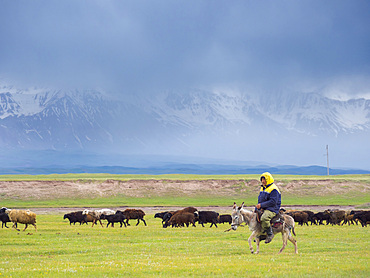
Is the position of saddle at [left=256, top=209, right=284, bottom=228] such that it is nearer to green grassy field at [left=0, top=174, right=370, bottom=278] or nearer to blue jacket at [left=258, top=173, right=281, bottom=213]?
blue jacket at [left=258, top=173, right=281, bottom=213]

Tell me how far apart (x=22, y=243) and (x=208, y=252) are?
1054 cm

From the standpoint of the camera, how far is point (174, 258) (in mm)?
19188

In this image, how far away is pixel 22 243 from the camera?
26297 millimetres

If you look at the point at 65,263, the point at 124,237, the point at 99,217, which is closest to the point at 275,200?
the point at 65,263

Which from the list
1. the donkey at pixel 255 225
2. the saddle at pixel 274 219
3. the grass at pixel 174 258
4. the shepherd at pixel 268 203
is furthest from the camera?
the donkey at pixel 255 225

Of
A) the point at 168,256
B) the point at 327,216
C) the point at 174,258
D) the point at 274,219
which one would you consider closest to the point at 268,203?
the point at 274,219

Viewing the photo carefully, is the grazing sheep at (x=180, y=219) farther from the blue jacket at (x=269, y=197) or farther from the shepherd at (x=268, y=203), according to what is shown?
the blue jacket at (x=269, y=197)

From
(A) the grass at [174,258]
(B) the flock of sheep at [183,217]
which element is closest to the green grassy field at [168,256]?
A: (A) the grass at [174,258]

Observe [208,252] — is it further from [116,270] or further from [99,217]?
[99,217]

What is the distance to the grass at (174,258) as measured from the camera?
609 inches

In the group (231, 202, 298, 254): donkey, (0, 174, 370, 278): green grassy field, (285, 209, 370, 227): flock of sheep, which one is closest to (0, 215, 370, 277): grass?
(0, 174, 370, 278): green grassy field

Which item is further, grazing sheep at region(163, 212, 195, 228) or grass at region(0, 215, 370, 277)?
grazing sheep at region(163, 212, 195, 228)

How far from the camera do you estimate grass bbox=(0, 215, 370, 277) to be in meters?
15.5

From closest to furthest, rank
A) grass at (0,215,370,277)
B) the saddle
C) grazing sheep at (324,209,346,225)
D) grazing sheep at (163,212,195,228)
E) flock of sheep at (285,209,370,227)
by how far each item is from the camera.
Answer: grass at (0,215,370,277), the saddle, grazing sheep at (163,212,195,228), flock of sheep at (285,209,370,227), grazing sheep at (324,209,346,225)
